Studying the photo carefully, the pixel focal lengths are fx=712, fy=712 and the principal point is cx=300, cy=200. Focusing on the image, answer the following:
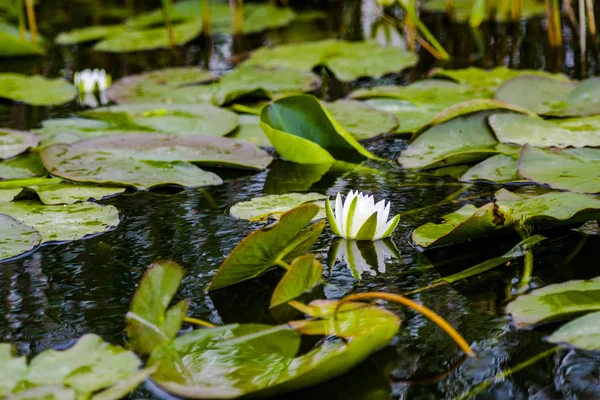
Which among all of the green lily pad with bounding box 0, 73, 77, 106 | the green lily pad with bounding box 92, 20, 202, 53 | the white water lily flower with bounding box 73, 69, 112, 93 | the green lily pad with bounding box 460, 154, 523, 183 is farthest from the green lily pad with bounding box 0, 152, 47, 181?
the green lily pad with bounding box 92, 20, 202, 53

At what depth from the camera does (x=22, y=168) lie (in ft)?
5.65

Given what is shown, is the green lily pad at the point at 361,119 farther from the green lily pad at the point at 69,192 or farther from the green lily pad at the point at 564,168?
the green lily pad at the point at 69,192

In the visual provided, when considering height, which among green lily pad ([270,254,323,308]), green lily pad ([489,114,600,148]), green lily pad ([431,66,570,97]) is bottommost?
green lily pad ([270,254,323,308])

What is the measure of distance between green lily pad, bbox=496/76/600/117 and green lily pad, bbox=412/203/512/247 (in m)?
0.72

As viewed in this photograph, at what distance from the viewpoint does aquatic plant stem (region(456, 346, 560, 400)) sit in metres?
0.84

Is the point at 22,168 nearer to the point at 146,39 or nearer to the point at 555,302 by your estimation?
the point at 555,302

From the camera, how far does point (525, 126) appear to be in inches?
68.7

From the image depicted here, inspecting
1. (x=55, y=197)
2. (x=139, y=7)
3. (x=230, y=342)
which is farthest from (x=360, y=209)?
(x=139, y=7)

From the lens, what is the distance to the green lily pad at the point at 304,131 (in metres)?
1.70

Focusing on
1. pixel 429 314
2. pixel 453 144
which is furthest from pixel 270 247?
pixel 453 144

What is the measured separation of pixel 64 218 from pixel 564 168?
1.01 metres

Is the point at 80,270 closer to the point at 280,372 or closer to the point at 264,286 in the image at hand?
the point at 264,286

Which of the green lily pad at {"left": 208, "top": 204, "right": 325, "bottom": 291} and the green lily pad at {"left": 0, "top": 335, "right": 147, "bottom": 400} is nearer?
the green lily pad at {"left": 0, "top": 335, "right": 147, "bottom": 400}

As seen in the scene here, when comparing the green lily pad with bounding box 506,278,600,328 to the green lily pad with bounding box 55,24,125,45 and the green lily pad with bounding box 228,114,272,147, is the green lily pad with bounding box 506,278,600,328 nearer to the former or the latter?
the green lily pad with bounding box 228,114,272,147
